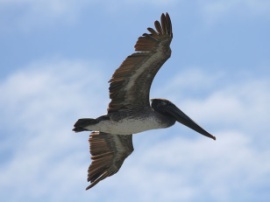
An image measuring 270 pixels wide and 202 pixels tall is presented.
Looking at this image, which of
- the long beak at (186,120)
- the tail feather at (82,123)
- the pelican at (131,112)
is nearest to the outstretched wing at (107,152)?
the pelican at (131,112)

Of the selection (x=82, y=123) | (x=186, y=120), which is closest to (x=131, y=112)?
(x=82, y=123)

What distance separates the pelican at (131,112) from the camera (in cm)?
1781

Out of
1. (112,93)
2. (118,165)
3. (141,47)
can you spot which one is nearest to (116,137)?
(118,165)

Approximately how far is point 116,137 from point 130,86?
233 cm

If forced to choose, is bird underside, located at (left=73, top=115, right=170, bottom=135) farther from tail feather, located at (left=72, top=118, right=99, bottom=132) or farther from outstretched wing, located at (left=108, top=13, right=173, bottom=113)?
outstretched wing, located at (left=108, top=13, right=173, bottom=113)

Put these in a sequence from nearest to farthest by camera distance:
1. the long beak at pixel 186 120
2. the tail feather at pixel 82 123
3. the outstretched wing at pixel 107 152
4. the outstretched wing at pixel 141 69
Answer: the outstretched wing at pixel 141 69, the tail feather at pixel 82 123, the long beak at pixel 186 120, the outstretched wing at pixel 107 152

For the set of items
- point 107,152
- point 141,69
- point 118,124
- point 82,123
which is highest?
point 141,69

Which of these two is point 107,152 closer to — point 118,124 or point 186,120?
point 118,124

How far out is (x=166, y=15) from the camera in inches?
696

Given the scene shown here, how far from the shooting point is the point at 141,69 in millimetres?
18188

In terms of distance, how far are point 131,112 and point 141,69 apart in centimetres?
114

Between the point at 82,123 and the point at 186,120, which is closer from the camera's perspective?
the point at 82,123

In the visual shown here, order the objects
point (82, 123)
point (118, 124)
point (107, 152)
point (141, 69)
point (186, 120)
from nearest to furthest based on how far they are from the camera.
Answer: point (141, 69) < point (82, 123) < point (118, 124) < point (186, 120) < point (107, 152)

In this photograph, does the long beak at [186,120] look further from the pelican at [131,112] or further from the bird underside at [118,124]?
the bird underside at [118,124]
